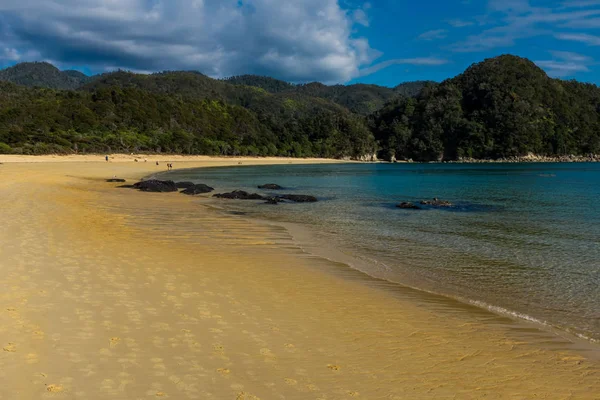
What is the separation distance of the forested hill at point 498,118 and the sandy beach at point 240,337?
6523 inches

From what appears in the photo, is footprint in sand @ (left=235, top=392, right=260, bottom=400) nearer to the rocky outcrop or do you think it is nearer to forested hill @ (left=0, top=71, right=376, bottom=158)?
forested hill @ (left=0, top=71, right=376, bottom=158)

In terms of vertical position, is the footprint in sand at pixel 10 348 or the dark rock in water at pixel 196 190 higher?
the dark rock in water at pixel 196 190

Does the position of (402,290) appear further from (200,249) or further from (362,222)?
(362,222)

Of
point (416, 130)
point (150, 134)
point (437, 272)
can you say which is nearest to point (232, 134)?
point (150, 134)

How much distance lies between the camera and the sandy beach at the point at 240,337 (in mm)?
4488

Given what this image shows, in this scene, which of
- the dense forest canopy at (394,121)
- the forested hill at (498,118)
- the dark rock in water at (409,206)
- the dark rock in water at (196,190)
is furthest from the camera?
the forested hill at (498,118)

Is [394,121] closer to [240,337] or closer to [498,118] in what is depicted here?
[498,118]

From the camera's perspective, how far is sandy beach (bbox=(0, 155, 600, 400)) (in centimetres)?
449

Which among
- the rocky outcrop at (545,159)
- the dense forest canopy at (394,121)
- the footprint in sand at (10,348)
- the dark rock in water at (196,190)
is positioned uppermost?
the dense forest canopy at (394,121)

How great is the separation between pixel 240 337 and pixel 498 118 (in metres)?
173

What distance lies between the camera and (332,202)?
27391 mm

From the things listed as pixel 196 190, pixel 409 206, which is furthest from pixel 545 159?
pixel 196 190

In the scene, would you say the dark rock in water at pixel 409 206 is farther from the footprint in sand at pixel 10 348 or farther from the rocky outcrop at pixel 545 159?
the rocky outcrop at pixel 545 159

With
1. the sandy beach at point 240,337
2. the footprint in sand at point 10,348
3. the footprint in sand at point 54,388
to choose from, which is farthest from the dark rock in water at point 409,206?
the footprint in sand at point 54,388
